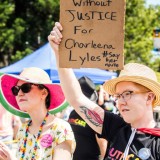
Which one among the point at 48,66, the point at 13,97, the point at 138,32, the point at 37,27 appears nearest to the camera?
the point at 13,97

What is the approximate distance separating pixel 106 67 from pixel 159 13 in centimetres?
2462

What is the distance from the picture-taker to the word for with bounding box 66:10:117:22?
2803mm

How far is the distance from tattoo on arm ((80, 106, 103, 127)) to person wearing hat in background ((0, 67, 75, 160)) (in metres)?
0.20

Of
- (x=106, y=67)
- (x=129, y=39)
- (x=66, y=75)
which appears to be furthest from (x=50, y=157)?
(x=129, y=39)

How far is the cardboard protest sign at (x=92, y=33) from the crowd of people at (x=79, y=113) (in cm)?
8

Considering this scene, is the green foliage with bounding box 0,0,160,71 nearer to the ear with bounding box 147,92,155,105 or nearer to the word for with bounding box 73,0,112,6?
the word for with bounding box 73,0,112,6

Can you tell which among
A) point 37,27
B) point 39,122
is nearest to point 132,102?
point 39,122

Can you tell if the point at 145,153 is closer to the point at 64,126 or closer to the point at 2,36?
the point at 64,126

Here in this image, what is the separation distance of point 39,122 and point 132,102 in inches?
34.0

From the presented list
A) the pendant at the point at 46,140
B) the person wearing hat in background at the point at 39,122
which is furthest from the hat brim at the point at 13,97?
the pendant at the point at 46,140

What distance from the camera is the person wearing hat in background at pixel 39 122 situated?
3.13 metres

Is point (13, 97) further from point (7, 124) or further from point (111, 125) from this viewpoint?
point (7, 124)

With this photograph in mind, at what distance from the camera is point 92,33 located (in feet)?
9.28

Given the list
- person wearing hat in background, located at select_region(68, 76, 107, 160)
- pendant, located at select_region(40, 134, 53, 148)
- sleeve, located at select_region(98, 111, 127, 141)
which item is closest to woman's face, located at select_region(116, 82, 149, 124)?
sleeve, located at select_region(98, 111, 127, 141)
